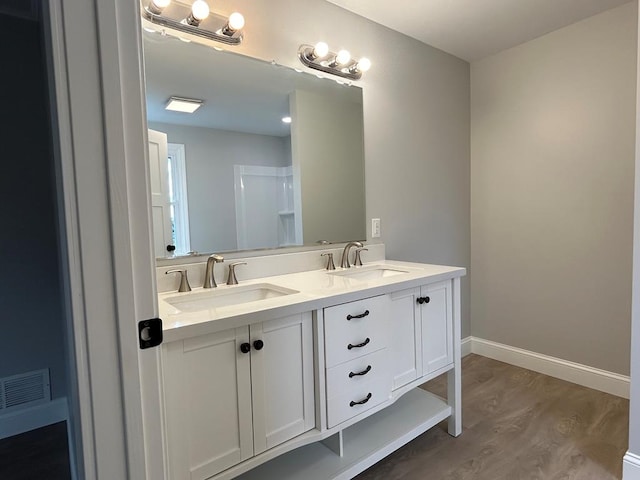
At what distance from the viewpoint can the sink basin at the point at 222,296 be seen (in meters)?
1.46

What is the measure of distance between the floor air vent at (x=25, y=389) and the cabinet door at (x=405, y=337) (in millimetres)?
1968

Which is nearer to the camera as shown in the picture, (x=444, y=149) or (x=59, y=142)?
(x=59, y=142)

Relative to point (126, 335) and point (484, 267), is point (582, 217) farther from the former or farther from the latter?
point (126, 335)

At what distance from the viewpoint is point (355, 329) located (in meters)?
1.45

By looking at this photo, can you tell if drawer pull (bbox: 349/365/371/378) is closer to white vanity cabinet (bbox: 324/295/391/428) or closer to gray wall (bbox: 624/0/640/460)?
white vanity cabinet (bbox: 324/295/391/428)

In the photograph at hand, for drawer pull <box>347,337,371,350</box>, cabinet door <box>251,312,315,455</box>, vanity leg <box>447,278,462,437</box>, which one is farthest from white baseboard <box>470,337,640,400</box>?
cabinet door <box>251,312,315,455</box>

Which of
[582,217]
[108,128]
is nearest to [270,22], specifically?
[108,128]

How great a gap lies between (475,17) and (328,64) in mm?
969

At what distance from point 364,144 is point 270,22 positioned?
82 cm

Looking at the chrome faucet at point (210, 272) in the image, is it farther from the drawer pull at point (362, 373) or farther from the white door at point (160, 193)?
the drawer pull at point (362, 373)

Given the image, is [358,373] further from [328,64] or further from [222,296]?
[328,64]

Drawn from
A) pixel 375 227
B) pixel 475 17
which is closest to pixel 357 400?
pixel 375 227

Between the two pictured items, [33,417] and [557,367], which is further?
[557,367]

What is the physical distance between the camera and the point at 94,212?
27.3 inches
